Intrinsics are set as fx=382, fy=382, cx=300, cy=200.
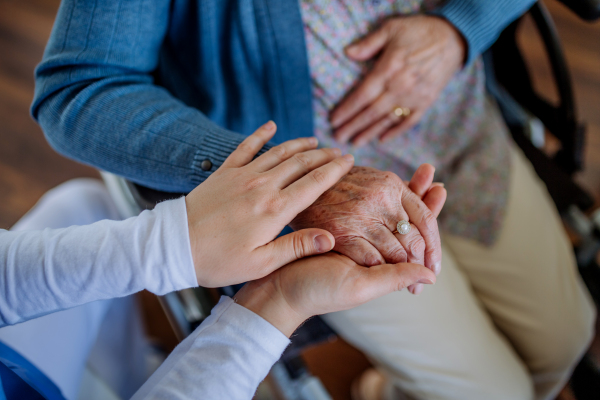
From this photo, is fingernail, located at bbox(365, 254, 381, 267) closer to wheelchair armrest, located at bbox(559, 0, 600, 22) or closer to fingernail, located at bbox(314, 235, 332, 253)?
fingernail, located at bbox(314, 235, 332, 253)

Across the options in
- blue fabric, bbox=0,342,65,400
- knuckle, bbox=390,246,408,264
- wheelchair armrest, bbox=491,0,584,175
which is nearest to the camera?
blue fabric, bbox=0,342,65,400

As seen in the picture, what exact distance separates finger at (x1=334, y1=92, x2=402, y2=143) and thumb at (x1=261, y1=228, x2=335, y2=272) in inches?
14.6

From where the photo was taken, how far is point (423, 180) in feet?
2.12

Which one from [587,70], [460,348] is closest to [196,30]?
[460,348]

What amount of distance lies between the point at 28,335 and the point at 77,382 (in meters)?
0.15

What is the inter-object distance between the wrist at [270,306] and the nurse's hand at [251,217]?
0.03 metres

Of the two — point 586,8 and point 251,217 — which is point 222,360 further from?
point 586,8

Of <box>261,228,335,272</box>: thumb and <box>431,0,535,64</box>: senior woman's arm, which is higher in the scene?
<box>431,0,535,64</box>: senior woman's arm

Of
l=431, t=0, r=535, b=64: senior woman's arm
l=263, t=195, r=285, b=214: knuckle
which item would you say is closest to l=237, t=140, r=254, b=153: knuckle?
l=263, t=195, r=285, b=214: knuckle

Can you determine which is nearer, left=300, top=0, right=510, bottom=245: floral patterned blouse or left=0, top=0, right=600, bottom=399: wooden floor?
left=300, top=0, right=510, bottom=245: floral patterned blouse

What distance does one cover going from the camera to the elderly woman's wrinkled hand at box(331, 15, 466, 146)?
805 mm

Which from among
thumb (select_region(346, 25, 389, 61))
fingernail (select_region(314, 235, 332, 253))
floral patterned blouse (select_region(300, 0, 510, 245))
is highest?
thumb (select_region(346, 25, 389, 61))

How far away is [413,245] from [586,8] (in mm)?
659

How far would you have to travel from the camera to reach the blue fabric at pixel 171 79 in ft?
2.06
